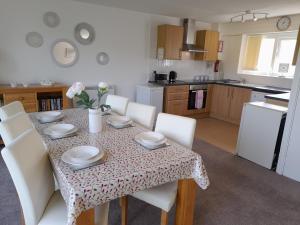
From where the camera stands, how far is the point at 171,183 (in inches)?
64.2

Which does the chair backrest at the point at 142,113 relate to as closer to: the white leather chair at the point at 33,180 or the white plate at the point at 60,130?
the white plate at the point at 60,130

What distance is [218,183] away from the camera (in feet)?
8.21

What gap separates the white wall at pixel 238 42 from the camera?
4543 mm

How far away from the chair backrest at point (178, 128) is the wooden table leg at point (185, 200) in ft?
1.22

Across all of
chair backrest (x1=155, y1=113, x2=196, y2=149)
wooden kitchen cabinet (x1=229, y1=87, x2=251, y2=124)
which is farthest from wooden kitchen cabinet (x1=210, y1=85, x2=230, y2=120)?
chair backrest (x1=155, y1=113, x2=196, y2=149)

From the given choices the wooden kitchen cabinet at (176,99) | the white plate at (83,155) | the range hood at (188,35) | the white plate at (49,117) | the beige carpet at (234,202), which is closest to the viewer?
the white plate at (83,155)

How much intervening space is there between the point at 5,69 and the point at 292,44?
5.36 m

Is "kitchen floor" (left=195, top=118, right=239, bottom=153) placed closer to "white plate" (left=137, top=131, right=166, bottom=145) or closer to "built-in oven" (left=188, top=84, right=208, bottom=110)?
"built-in oven" (left=188, top=84, right=208, bottom=110)

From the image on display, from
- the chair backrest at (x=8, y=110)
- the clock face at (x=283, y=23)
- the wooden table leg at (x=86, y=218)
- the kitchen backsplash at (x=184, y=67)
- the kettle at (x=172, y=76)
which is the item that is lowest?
the wooden table leg at (x=86, y=218)

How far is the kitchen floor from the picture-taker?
12.1 ft

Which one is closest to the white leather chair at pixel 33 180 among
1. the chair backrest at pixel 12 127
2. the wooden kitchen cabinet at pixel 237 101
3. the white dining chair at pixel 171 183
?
the chair backrest at pixel 12 127

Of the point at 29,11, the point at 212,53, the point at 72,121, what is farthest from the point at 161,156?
the point at 212,53

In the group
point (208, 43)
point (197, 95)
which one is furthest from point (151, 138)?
point (208, 43)

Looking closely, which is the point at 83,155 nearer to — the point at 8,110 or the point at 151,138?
the point at 151,138
